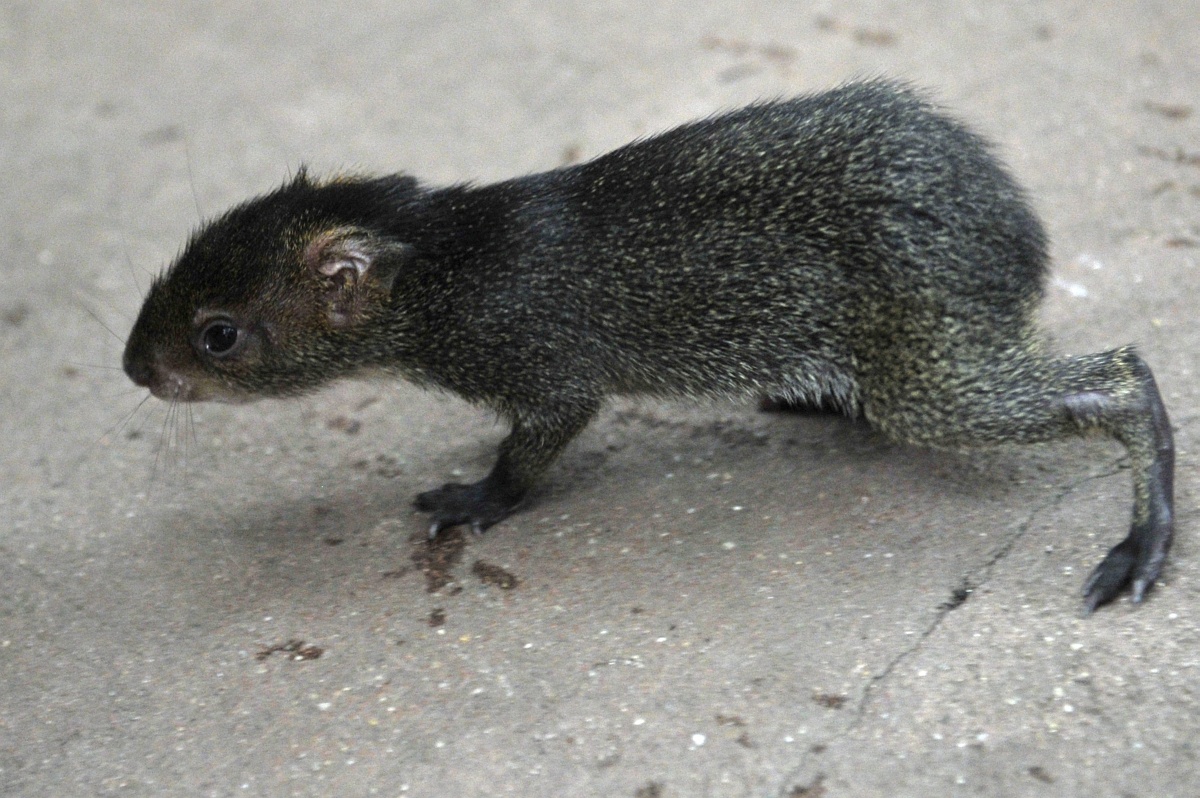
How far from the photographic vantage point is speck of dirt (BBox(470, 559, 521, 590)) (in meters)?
4.71

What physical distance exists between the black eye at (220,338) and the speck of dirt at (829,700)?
250cm

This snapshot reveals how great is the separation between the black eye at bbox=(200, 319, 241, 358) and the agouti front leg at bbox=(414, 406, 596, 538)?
0.93 meters

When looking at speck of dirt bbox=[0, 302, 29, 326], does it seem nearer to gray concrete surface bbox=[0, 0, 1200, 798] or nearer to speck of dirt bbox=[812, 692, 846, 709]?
gray concrete surface bbox=[0, 0, 1200, 798]

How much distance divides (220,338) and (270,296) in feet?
0.86

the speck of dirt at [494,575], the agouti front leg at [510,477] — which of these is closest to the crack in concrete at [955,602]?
the speck of dirt at [494,575]

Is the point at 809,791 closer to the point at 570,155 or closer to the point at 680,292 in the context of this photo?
the point at 680,292

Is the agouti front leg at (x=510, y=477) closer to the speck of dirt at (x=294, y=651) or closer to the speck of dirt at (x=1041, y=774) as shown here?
the speck of dirt at (x=294, y=651)

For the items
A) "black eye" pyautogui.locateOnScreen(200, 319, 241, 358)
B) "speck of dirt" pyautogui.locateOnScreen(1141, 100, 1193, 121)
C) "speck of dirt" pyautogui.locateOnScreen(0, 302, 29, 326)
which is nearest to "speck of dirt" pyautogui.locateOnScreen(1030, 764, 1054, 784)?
"black eye" pyautogui.locateOnScreen(200, 319, 241, 358)

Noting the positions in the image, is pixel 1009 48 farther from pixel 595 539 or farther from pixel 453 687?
pixel 453 687

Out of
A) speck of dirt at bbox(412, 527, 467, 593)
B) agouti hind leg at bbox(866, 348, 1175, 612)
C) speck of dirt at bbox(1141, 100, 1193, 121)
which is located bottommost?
speck of dirt at bbox(412, 527, 467, 593)

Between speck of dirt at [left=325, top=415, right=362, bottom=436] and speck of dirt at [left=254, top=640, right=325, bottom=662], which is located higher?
speck of dirt at [left=325, top=415, right=362, bottom=436]

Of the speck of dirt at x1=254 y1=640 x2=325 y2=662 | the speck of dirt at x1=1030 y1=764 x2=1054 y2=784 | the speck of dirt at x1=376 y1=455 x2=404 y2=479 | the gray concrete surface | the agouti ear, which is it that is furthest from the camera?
the speck of dirt at x1=376 y1=455 x2=404 y2=479

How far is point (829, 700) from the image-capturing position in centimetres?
393

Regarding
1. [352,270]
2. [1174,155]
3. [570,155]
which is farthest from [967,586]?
[570,155]
